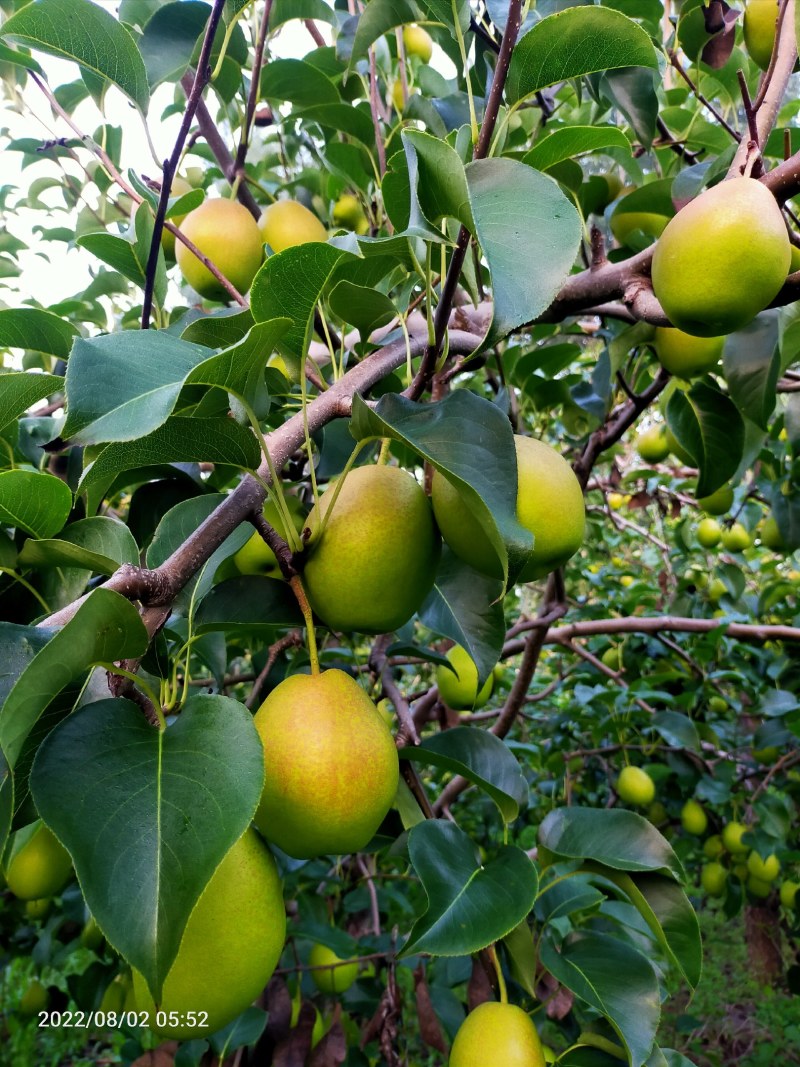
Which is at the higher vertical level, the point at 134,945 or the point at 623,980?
the point at 134,945

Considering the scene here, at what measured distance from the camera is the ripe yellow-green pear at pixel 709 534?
252 centimetres

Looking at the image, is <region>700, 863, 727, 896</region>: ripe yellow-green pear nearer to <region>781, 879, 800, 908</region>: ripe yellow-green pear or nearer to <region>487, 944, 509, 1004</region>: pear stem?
<region>781, 879, 800, 908</region>: ripe yellow-green pear

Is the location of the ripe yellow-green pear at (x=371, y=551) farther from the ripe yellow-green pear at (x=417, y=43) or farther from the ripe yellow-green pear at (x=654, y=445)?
the ripe yellow-green pear at (x=654, y=445)

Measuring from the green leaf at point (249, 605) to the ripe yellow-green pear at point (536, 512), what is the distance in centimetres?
16

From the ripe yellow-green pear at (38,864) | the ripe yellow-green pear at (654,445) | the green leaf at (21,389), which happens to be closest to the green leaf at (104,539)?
the green leaf at (21,389)

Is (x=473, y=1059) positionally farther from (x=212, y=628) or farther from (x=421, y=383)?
(x=421, y=383)

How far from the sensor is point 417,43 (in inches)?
60.7

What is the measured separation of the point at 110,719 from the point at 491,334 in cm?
35

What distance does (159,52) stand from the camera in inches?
36.9

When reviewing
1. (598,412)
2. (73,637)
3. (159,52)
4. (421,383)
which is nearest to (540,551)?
(421,383)

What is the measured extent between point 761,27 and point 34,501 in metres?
1.03

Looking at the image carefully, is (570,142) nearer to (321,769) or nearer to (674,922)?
(321,769)

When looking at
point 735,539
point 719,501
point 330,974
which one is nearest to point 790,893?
point 735,539

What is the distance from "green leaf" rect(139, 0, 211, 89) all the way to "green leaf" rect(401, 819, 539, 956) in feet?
3.17
